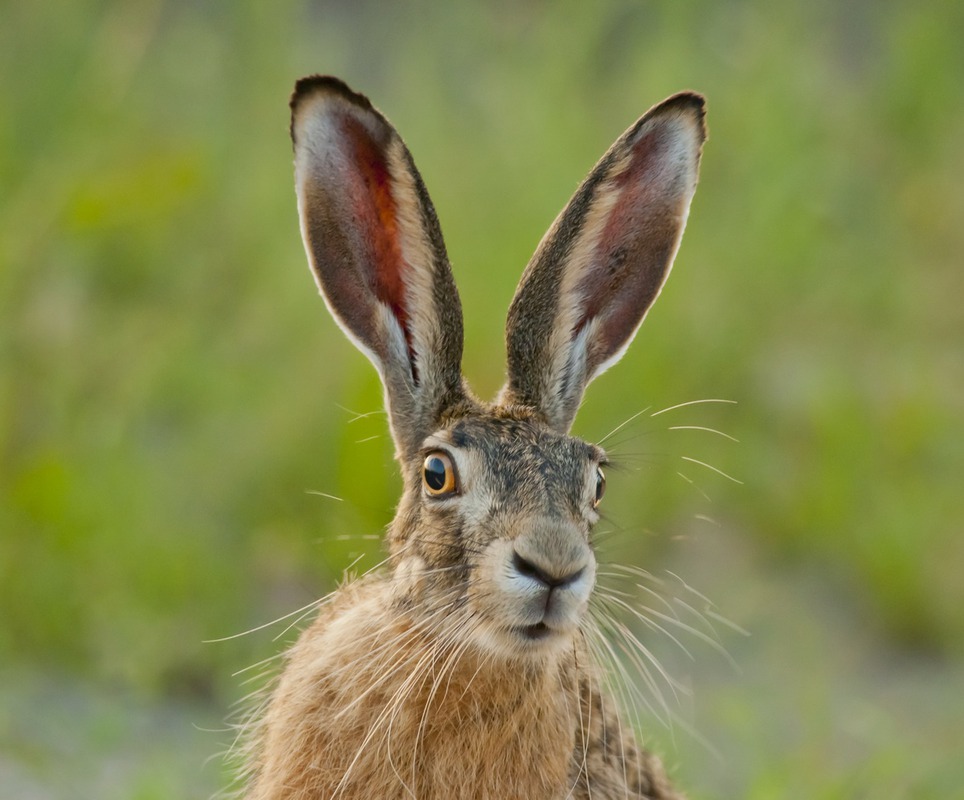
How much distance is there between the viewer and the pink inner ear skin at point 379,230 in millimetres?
3992

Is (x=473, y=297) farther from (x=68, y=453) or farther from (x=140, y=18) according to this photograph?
(x=140, y=18)

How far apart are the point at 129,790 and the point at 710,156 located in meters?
4.61

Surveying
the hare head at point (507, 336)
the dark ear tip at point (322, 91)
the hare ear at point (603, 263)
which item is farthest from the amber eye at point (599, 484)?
the dark ear tip at point (322, 91)

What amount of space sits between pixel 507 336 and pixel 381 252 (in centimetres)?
38

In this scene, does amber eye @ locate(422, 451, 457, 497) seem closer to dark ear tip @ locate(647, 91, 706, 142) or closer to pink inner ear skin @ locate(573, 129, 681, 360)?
pink inner ear skin @ locate(573, 129, 681, 360)

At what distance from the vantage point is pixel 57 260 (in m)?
6.48

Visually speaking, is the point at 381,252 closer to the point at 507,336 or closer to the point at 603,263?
the point at 507,336

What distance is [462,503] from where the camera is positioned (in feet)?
12.2

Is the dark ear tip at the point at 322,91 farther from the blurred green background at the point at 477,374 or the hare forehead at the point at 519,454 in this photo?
the blurred green background at the point at 477,374

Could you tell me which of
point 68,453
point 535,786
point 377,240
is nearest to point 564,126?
point 68,453

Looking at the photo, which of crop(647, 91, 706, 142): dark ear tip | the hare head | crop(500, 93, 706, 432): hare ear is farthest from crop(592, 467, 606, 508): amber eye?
crop(647, 91, 706, 142): dark ear tip

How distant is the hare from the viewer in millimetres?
3656

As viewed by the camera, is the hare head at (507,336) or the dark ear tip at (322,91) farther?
the dark ear tip at (322,91)

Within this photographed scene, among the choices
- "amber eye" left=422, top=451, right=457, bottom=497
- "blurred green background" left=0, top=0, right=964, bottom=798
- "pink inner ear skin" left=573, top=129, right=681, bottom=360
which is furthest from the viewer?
"blurred green background" left=0, top=0, right=964, bottom=798
